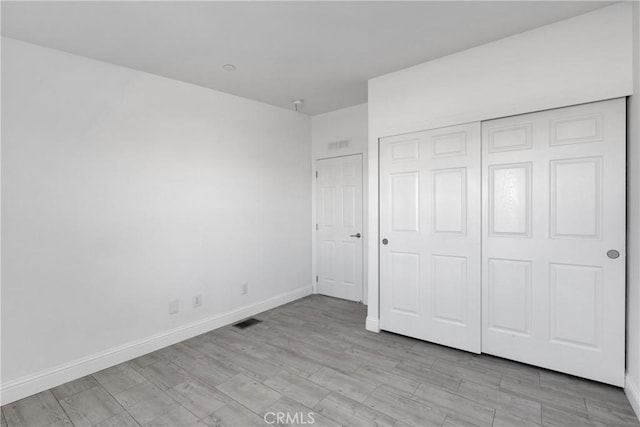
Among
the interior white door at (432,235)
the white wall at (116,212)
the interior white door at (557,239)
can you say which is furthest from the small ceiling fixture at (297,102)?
the interior white door at (557,239)

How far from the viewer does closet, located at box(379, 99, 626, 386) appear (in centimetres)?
228

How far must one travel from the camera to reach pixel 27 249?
240 cm

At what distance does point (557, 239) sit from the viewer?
2457 millimetres

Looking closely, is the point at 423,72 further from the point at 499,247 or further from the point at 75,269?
the point at 75,269

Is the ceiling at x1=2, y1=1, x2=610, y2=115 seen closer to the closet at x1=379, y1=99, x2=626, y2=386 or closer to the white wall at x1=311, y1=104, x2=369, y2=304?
the closet at x1=379, y1=99, x2=626, y2=386

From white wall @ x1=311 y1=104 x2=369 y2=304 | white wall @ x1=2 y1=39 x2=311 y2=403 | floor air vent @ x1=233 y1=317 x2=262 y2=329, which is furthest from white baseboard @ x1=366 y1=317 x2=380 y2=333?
white wall @ x1=2 y1=39 x2=311 y2=403

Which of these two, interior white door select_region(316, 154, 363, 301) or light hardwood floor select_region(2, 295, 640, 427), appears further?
interior white door select_region(316, 154, 363, 301)

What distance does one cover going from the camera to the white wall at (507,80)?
222cm

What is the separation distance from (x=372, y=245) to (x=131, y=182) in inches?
98.3

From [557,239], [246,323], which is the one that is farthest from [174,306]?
[557,239]

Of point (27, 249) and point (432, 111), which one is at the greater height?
point (432, 111)

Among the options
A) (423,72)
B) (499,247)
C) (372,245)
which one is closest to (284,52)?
(423,72)

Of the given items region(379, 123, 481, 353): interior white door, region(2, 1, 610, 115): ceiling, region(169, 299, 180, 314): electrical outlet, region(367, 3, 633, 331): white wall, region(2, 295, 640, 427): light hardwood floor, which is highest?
region(2, 1, 610, 115): ceiling

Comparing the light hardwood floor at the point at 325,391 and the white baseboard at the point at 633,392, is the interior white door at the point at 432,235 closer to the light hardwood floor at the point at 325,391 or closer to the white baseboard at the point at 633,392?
the light hardwood floor at the point at 325,391
